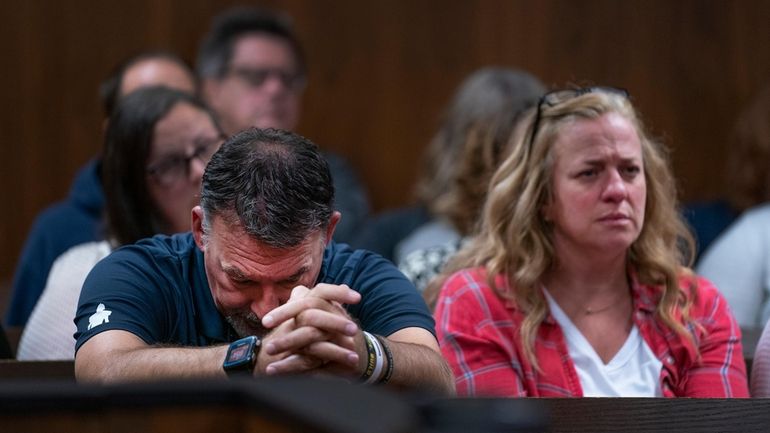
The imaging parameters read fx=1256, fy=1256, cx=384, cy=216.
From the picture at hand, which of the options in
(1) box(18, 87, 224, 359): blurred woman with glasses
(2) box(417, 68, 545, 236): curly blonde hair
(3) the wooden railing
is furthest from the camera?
(2) box(417, 68, 545, 236): curly blonde hair

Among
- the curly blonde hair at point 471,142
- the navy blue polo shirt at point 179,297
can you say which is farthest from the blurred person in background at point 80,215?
the navy blue polo shirt at point 179,297

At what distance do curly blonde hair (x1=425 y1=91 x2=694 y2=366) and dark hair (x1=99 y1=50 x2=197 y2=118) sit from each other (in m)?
1.34

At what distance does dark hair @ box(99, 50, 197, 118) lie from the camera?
3555mm

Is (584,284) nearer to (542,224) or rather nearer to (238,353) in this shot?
(542,224)

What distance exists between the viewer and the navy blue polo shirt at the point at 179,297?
198 centimetres

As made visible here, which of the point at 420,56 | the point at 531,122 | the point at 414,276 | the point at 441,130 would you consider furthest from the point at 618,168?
the point at 420,56

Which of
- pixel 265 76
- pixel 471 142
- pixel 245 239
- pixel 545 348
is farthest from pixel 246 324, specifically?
pixel 265 76

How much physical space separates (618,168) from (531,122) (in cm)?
→ 22

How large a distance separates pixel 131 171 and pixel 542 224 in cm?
93

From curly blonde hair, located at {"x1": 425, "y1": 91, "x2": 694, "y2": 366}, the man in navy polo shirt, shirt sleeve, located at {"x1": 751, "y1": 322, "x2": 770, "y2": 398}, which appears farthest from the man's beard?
shirt sleeve, located at {"x1": 751, "y1": 322, "x2": 770, "y2": 398}

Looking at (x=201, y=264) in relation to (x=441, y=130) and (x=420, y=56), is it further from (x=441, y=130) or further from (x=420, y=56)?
(x=420, y=56)

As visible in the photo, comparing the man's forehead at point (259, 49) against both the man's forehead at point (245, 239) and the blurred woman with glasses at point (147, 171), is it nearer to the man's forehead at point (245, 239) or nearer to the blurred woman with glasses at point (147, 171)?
the blurred woman with glasses at point (147, 171)

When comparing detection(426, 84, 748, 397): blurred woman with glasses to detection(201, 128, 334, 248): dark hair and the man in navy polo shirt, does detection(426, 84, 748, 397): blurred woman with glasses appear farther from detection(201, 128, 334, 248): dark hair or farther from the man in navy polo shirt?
detection(201, 128, 334, 248): dark hair

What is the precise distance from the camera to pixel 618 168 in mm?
2494
